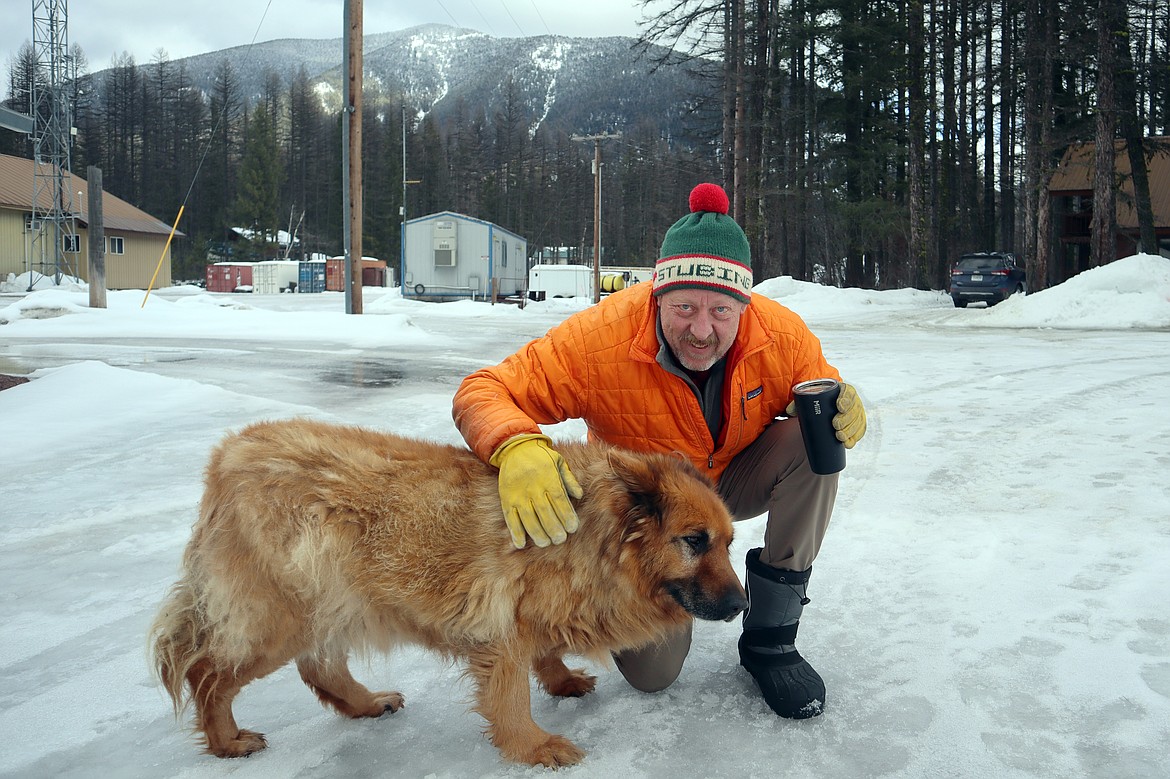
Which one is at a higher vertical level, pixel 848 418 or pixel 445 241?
pixel 445 241

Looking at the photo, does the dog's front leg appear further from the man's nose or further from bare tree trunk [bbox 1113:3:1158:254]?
bare tree trunk [bbox 1113:3:1158:254]

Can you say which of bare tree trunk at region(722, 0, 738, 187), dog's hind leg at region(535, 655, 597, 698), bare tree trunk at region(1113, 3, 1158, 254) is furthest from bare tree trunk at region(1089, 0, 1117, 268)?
Result: dog's hind leg at region(535, 655, 597, 698)

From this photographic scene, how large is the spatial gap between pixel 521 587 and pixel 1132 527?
3.41 metres

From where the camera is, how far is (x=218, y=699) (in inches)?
90.6

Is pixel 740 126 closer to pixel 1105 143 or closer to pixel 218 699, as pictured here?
pixel 1105 143

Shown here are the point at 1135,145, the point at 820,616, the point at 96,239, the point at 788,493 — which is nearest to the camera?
the point at 788,493

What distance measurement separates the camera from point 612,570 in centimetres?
229

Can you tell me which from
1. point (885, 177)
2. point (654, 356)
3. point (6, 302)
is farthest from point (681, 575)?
point (885, 177)

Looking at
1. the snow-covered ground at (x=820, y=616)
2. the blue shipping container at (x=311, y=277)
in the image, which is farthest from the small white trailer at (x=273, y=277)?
the snow-covered ground at (x=820, y=616)

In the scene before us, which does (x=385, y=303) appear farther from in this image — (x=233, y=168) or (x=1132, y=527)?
(x=233, y=168)

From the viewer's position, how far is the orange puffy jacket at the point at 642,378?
285 centimetres

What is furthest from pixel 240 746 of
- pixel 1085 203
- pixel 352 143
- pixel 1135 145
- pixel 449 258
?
pixel 1085 203

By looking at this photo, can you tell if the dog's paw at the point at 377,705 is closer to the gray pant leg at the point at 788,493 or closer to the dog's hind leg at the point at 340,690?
the dog's hind leg at the point at 340,690

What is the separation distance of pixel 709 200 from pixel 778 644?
1.50 metres
